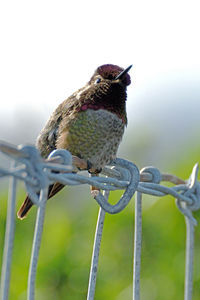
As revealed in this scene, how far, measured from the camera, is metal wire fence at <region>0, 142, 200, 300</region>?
169cm

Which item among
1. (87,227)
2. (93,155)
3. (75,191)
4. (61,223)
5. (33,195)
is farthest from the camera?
(75,191)

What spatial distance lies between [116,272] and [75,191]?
3912 mm

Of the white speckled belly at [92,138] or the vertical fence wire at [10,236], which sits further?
the white speckled belly at [92,138]

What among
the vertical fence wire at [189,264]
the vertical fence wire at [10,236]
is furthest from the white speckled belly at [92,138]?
the vertical fence wire at [10,236]

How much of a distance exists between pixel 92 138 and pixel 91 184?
50.3 inches

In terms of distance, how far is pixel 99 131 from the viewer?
3334mm

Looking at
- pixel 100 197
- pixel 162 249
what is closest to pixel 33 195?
pixel 100 197

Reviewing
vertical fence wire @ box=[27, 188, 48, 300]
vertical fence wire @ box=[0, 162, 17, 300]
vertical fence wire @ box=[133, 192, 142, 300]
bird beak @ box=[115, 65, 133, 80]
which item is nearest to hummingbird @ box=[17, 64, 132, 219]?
bird beak @ box=[115, 65, 133, 80]

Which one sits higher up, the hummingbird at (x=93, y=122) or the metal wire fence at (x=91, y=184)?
the hummingbird at (x=93, y=122)

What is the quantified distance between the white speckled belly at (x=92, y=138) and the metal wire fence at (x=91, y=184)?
59cm

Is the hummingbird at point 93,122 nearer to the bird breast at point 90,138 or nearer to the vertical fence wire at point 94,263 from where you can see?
the bird breast at point 90,138

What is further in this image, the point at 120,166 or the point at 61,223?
the point at 61,223

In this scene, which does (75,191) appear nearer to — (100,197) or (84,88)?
(84,88)

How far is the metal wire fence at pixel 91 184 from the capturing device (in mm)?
1688
